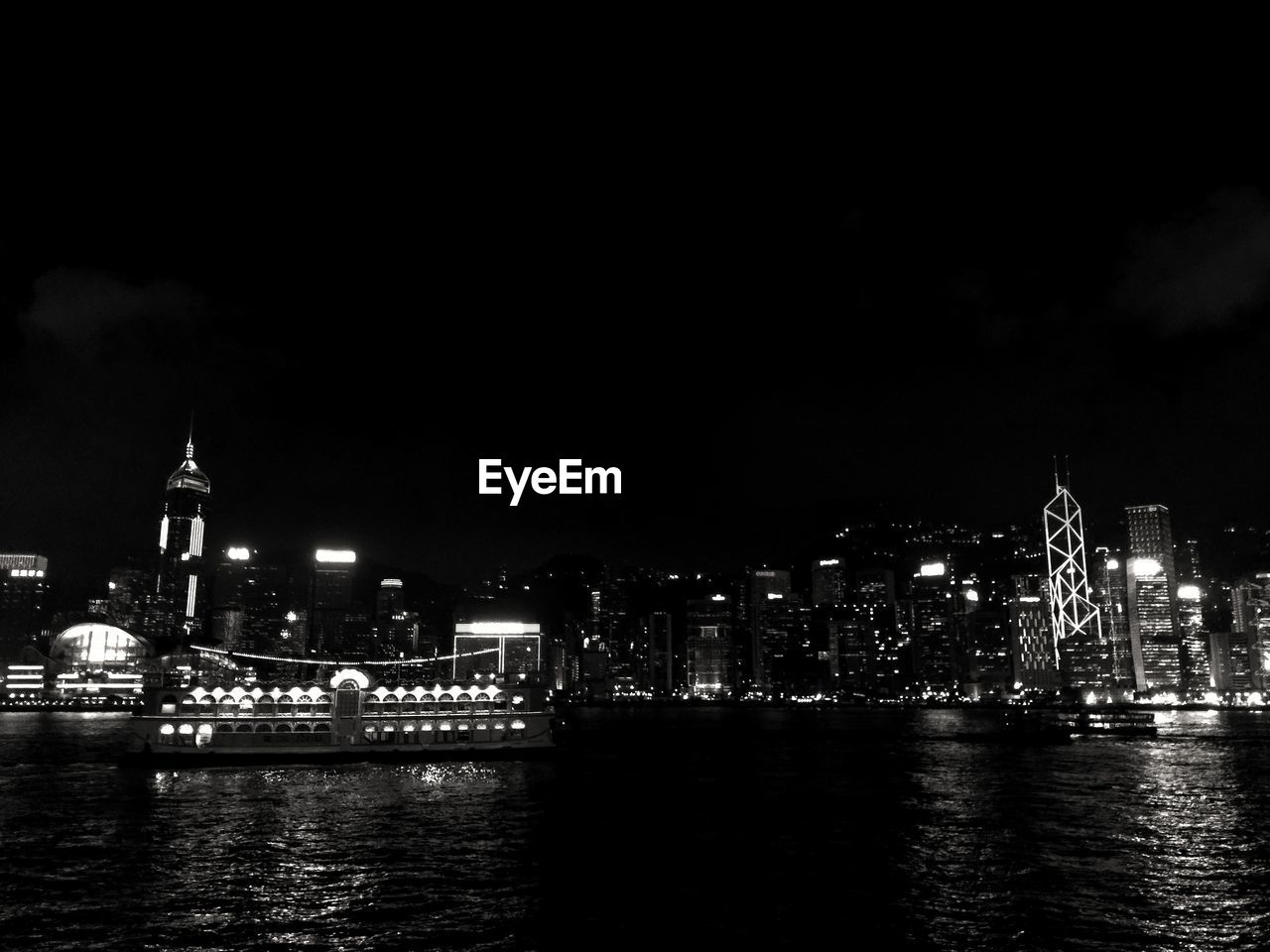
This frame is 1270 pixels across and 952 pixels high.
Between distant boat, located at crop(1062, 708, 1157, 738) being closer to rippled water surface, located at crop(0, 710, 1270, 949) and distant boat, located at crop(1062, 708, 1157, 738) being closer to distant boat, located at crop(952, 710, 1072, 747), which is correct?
distant boat, located at crop(952, 710, 1072, 747)

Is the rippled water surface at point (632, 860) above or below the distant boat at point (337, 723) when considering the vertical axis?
below

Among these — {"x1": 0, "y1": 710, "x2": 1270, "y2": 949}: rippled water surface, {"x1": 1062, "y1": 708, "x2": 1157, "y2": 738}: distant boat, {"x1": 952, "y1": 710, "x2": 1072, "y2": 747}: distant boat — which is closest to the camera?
{"x1": 0, "y1": 710, "x2": 1270, "y2": 949}: rippled water surface

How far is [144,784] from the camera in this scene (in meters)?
58.2

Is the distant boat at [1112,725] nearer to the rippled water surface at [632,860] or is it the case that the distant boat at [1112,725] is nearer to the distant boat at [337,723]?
the rippled water surface at [632,860]

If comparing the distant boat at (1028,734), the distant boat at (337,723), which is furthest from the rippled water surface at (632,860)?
the distant boat at (1028,734)

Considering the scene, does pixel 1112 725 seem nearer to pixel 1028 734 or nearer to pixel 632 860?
pixel 1028 734

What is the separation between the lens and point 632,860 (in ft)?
110

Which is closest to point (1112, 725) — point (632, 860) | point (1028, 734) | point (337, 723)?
point (1028, 734)

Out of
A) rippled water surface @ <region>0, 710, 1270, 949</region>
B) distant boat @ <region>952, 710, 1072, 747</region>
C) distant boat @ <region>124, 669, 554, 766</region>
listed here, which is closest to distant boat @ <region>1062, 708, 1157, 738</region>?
distant boat @ <region>952, 710, 1072, 747</region>

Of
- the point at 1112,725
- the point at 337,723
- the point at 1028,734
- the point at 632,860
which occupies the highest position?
the point at 337,723

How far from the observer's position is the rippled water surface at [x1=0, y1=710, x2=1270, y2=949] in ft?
79.0

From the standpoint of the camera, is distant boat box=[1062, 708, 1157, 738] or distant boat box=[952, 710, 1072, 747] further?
distant boat box=[1062, 708, 1157, 738]

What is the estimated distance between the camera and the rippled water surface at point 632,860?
949 inches

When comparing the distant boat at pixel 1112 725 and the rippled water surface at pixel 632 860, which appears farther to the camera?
the distant boat at pixel 1112 725
